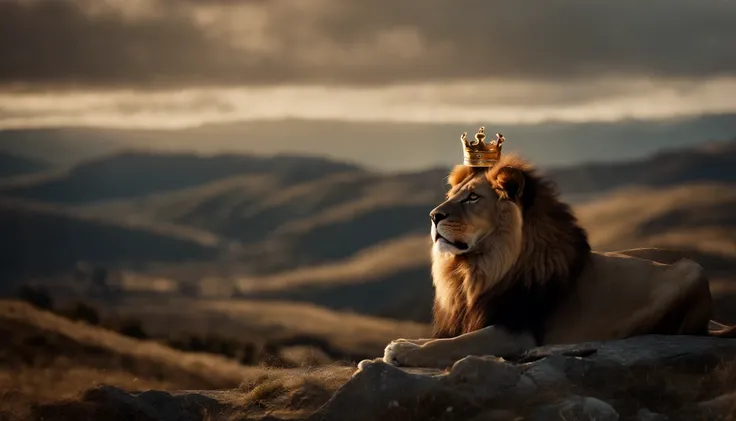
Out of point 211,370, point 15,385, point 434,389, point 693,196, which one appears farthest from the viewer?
point 693,196

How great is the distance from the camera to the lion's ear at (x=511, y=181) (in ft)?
41.2

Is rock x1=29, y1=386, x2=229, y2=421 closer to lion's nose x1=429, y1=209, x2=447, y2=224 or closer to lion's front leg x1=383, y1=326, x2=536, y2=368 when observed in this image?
lion's front leg x1=383, y1=326, x2=536, y2=368

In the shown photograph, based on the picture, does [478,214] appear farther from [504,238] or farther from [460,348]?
[460,348]

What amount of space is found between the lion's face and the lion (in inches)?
0.4

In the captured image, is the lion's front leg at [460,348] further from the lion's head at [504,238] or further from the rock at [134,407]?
the rock at [134,407]

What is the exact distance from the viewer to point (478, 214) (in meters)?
12.5

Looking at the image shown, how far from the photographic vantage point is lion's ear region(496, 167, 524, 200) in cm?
1257

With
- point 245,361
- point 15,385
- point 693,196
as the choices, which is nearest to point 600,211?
point 693,196

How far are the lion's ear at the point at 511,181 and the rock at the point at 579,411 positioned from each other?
8.54 feet

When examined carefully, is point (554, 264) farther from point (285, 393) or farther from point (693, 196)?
point (693, 196)

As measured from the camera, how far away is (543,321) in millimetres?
12797

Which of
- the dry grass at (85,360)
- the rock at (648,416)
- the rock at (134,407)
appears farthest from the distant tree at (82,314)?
the rock at (648,416)

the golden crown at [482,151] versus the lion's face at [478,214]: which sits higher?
the golden crown at [482,151]

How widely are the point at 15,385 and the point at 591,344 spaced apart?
2590 centimetres
